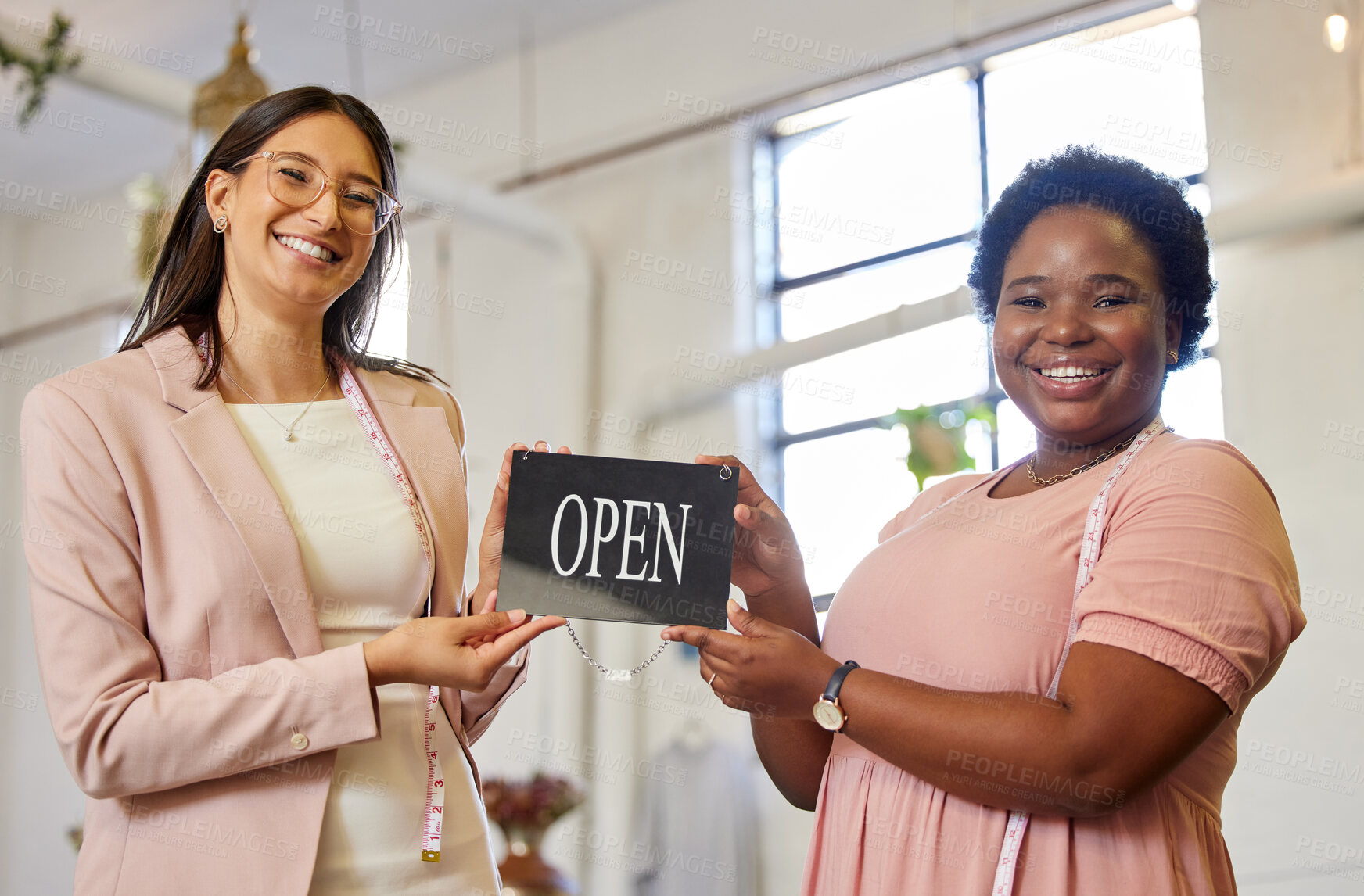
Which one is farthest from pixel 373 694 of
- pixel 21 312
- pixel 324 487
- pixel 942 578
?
pixel 21 312

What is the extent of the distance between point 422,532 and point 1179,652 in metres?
1.11

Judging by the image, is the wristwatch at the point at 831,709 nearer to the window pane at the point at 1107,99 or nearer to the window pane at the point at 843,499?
the window pane at the point at 1107,99

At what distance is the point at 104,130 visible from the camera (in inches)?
362

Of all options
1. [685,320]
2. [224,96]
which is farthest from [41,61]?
[685,320]

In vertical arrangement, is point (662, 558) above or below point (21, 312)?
below

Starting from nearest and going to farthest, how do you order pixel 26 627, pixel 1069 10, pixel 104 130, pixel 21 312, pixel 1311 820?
pixel 1311 820
pixel 1069 10
pixel 104 130
pixel 26 627
pixel 21 312

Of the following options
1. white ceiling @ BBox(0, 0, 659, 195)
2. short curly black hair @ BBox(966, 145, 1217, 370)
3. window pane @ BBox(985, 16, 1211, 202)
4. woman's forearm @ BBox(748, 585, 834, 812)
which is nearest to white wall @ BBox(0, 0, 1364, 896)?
white ceiling @ BBox(0, 0, 659, 195)

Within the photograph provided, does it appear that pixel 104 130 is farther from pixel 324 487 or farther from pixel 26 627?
pixel 324 487

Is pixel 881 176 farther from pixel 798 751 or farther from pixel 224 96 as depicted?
pixel 798 751

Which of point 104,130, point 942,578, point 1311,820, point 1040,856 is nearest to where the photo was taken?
point 1040,856

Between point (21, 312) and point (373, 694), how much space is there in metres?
10.3

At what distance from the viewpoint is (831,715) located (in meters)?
1.68

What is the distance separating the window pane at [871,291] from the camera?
6543 mm

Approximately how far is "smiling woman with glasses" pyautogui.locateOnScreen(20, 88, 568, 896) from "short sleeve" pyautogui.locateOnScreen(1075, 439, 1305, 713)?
0.77 m
